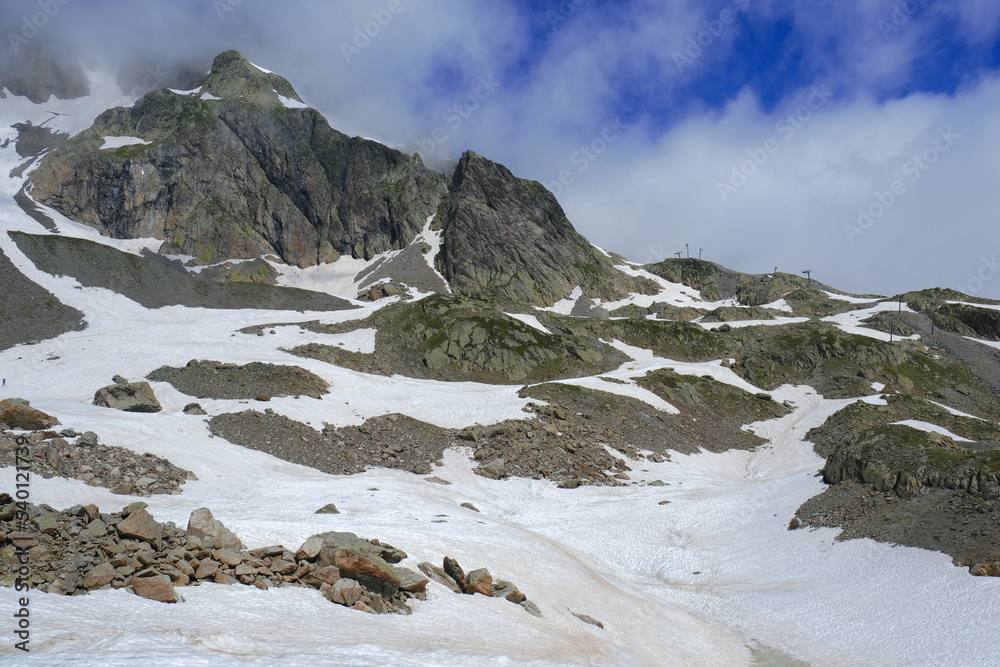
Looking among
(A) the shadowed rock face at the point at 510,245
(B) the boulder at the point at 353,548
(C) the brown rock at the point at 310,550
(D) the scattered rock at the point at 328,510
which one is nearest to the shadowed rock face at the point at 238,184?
(A) the shadowed rock face at the point at 510,245

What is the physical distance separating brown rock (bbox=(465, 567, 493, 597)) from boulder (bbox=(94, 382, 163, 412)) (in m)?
38.4

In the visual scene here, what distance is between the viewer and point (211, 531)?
13398 millimetres

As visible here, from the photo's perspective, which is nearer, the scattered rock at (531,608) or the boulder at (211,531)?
the boulder at (211,531)

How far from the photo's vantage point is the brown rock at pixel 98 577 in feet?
34.1

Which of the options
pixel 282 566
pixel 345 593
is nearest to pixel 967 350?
pixel 345 593

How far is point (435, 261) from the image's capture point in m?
162

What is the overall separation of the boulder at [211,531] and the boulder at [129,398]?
3614 centimetres

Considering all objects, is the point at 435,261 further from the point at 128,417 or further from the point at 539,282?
the point at 128,417

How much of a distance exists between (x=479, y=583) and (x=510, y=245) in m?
149

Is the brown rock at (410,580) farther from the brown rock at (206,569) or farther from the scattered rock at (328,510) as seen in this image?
the scattered rock at (328,510)

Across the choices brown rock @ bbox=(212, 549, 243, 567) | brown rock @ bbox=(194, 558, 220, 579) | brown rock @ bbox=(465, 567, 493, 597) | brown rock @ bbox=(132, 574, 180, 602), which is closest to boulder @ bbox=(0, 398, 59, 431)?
brown rock @ bbox=(212, 549, 243, 567)

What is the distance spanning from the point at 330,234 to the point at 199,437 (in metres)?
154

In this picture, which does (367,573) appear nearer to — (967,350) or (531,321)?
(531,321)

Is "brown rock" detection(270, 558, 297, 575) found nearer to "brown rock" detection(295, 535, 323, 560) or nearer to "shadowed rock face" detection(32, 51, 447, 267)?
"brown rock" detection(295, 535, 323, 560)
